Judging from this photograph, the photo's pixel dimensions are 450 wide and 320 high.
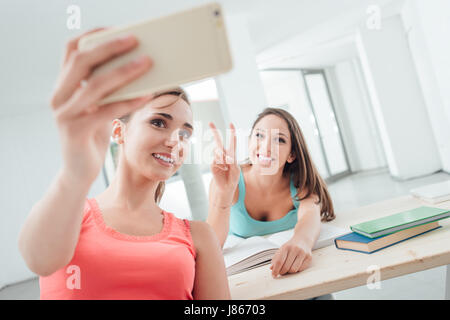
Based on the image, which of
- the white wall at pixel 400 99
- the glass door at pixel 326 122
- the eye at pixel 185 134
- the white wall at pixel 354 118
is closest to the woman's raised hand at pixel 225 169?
the eye at pixel 185 134

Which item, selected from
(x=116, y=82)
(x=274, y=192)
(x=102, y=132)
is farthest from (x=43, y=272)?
(x=274, y=192)

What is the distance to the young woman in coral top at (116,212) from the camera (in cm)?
47

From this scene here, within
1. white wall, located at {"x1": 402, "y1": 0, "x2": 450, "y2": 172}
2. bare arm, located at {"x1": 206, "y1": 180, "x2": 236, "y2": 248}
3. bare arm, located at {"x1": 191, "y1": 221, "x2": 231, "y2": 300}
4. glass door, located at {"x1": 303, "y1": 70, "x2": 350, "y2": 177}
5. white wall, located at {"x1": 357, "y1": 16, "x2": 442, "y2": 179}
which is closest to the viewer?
bare arm, located at {"x1": 191, "y1": 221, "x2": 231, "y2": 300}

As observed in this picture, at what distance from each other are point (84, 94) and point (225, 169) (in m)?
0.78

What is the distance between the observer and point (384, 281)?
2.55 m

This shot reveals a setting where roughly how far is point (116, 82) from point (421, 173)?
23.9 feet

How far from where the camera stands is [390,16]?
6.38m

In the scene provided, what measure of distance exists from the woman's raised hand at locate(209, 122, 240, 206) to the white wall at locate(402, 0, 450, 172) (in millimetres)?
4270

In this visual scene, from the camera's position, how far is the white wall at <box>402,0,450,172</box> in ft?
14.3

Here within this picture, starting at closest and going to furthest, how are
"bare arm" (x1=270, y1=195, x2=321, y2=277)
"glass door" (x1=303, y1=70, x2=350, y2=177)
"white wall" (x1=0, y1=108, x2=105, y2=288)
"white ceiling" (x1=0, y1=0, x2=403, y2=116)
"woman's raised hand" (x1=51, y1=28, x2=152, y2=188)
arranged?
"woman's raised hand" (x1=51, y1=28, x2=152, y2=188), "bare arm" (x1=270, y1=195, x2=321, y2=277), "white ceiling" (x1=0, y1=0, x2=403, y2=116), "white wall" (x1=0, y1=108, x2=105, y2=288), "glass door" (x1=303, y1=70, x2=350, y2=177)

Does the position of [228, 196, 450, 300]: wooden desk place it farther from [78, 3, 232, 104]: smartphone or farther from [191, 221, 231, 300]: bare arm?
[78, 3, 232, 104]: smartphone

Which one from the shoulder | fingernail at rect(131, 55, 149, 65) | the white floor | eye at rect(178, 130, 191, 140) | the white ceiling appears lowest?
the white floor

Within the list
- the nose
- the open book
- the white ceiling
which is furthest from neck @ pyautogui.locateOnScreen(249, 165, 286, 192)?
the white ceiling

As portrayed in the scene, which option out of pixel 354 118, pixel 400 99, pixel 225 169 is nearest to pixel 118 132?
pixel 225 169
